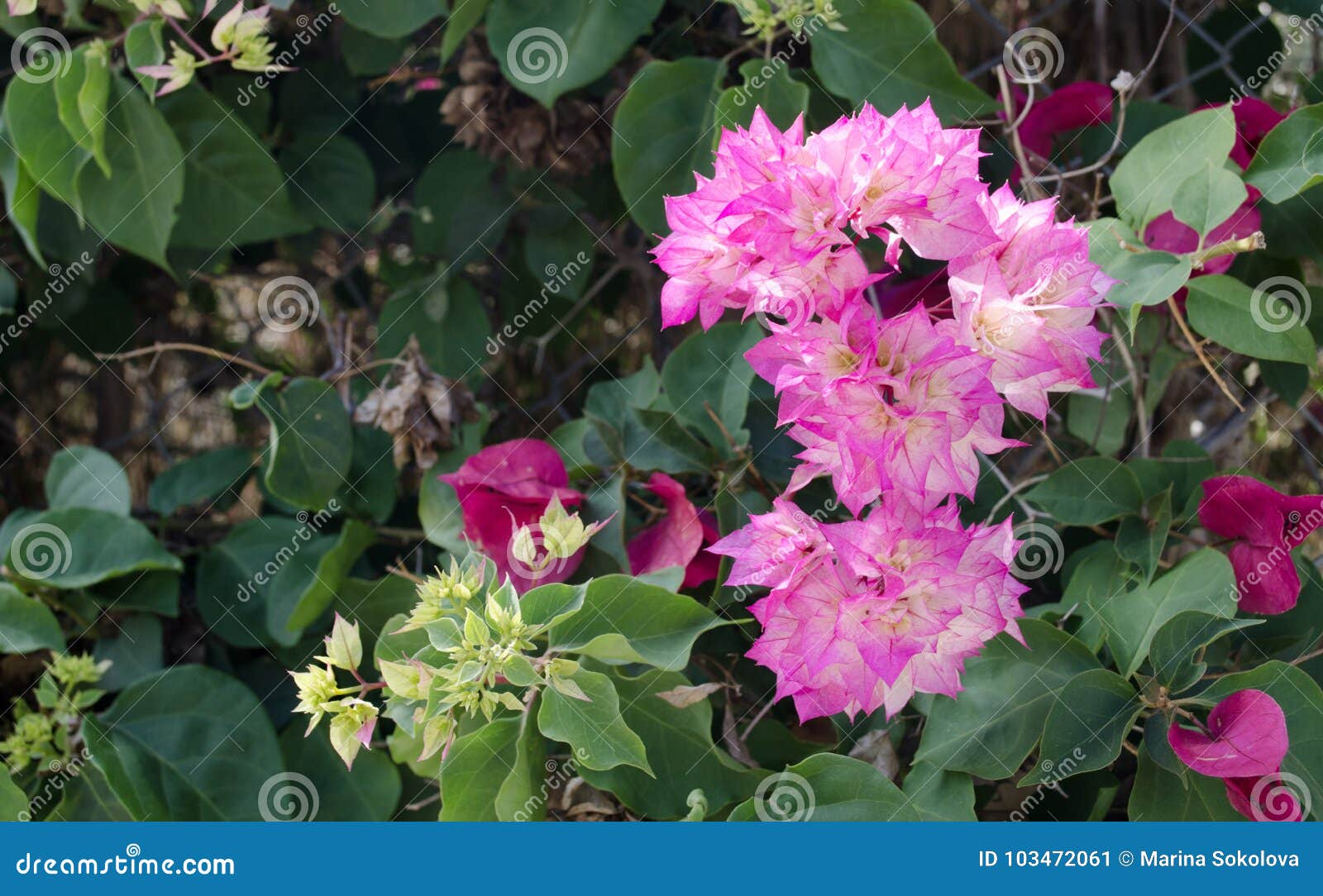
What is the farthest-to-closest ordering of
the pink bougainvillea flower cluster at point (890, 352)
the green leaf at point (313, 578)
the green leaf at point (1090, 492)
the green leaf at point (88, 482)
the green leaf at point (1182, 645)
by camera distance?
the green leaf at point (88, 482)
the green leaf at point (313, 578)
the green leaf at point (1090, 492)
the green leaf at point (1182, 645)
the pink bougainvillea flower cluster at point (890, 352)

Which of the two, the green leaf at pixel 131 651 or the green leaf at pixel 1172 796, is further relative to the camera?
the green leaf at pixel 131 651

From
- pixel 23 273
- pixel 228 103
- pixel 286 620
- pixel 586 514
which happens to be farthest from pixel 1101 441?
pixel 23 273

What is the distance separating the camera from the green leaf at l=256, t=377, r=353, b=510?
0.83 meters

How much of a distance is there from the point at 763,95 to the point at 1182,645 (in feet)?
1.42

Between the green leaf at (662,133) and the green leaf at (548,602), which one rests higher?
the green leaf at (662,133)

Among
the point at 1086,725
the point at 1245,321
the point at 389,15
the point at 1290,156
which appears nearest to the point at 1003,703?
the point at 1086,725

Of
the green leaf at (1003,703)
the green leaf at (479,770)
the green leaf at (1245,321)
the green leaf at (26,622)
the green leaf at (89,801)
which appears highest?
the green leaf at (1245,321)

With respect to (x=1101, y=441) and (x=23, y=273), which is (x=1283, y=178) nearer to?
(x=1101, y=441)

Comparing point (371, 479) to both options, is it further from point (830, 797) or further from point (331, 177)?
point (830, 797)

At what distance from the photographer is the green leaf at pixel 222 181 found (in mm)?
901

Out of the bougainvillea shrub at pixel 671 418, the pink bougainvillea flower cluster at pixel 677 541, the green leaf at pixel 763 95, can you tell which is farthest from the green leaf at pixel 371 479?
the green leaf at pixel 763 95

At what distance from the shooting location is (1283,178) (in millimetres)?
639

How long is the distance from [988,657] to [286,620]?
0.52 m

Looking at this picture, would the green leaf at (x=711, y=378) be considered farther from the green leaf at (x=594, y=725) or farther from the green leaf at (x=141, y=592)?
the green leaf at (x=141, y=592)
